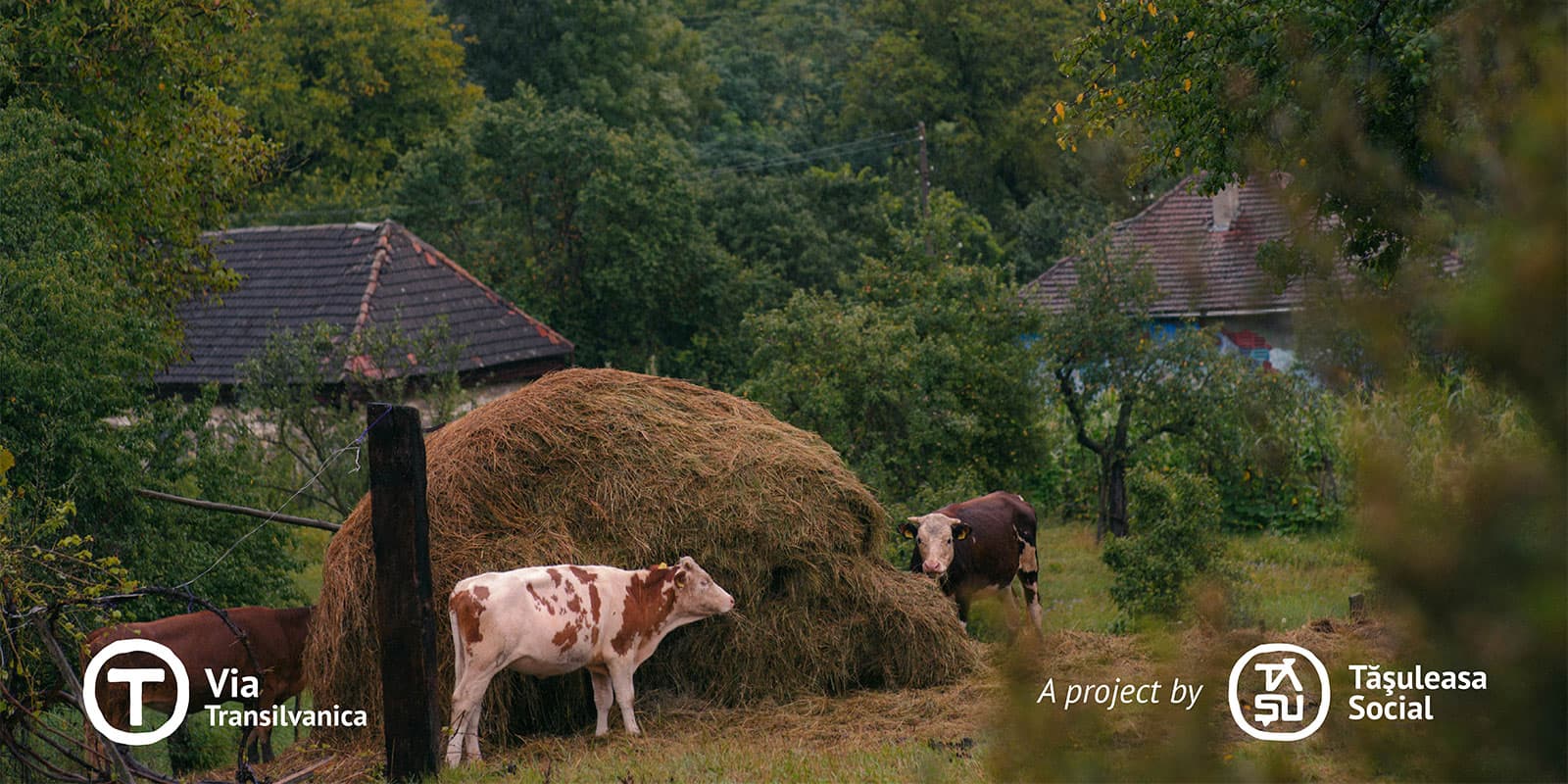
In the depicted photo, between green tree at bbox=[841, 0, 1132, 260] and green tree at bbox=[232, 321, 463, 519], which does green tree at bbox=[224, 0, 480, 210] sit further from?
green tree at bbox=[232, 321, 463, 519]

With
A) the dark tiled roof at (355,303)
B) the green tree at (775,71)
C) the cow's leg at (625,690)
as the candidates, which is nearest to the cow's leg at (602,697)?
the cow's leg at (625,690)

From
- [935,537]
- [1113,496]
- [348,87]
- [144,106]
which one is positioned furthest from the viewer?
[348,87]

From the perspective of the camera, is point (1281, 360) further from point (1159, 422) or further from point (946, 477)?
point (946, 477)

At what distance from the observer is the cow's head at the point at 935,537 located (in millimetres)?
12406

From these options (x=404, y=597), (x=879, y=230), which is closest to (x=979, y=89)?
(x=879, y=230)

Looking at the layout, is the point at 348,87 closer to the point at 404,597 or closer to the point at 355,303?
the point at 355,303

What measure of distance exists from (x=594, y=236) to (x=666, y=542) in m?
20.8

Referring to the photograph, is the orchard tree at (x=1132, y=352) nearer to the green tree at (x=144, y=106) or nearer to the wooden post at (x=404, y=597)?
the green tree at (x=144, y=106)

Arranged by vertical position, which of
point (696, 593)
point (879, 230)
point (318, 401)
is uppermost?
point (879, 230)

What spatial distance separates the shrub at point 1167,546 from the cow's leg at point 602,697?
5.93m

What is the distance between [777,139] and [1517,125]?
4794cm

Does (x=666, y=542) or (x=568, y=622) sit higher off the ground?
(x=666, y=542)

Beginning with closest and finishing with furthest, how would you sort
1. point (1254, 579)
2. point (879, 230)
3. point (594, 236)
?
point (1254, 579)
point (594, 236)
point (879, 230)

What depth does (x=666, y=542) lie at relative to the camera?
10.6m
